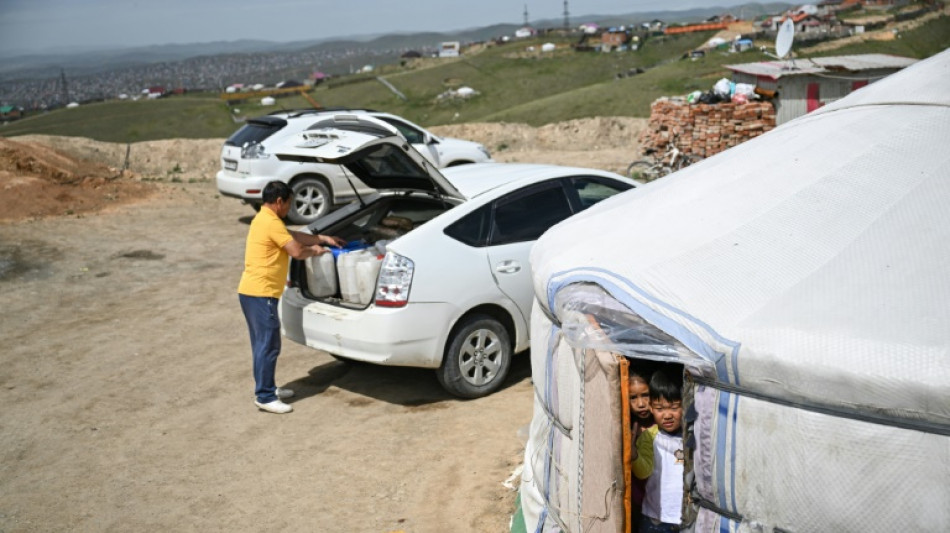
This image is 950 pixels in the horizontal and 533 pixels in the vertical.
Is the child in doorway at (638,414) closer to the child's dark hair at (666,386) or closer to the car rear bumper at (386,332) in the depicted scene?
the child's dark hair at (666,386)

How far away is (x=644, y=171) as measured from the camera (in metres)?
17.2

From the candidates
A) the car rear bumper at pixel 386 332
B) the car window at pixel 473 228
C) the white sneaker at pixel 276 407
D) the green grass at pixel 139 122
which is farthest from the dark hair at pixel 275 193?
the green grass at pixel 139 122

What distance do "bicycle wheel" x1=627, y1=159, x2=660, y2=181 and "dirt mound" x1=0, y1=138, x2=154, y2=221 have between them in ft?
30.3

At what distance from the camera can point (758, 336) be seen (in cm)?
348

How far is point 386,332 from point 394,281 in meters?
0.36

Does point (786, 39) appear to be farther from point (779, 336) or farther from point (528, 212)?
point (779, 336)

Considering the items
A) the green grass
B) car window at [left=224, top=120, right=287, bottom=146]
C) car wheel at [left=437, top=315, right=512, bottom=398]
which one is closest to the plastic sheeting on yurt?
car wheel at [left=437, top=315, right=512, bottom=398]

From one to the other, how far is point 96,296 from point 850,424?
911 centimetres

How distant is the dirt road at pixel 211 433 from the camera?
17.9 feet

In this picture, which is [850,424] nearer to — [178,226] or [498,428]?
[498,428]

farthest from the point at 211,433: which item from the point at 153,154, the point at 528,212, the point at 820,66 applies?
the point at 153,154

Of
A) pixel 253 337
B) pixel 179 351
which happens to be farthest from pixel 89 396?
pixel 253 337

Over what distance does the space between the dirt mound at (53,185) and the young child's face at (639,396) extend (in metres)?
13.0

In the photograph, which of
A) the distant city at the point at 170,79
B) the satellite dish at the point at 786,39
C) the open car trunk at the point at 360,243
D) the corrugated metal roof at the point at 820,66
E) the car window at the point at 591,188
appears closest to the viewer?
the open car trunk at the point at 360,243
